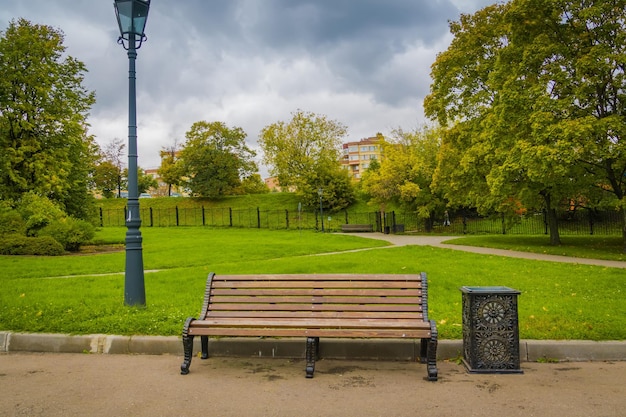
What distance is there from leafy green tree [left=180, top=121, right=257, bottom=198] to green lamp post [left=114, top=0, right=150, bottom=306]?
138ft

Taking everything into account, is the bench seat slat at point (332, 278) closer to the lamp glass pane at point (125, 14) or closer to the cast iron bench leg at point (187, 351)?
the cast iron bench leg at point (187, 351)

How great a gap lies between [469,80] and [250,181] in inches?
1552

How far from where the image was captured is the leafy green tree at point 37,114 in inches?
858

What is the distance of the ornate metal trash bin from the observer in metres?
5.07

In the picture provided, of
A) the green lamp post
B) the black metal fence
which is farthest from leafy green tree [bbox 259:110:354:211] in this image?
the green lamp post

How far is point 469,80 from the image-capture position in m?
23.2

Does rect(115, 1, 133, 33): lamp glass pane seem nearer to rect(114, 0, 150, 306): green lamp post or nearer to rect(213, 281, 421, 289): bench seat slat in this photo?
rect(114, 0, 150, 306): green lamp post

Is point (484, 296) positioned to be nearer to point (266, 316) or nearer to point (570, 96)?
point (266, 316)

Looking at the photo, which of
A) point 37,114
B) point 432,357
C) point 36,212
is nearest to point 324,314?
point 432,357

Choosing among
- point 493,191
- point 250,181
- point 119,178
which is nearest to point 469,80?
point 493,191

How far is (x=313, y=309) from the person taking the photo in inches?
222

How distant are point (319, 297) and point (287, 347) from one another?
2.36ft

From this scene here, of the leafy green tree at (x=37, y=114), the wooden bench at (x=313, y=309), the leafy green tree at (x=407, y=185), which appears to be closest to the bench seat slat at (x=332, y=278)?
the wooden bench at (x=313, y=309)

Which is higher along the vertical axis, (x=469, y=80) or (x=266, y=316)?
(x=469, y=80)
